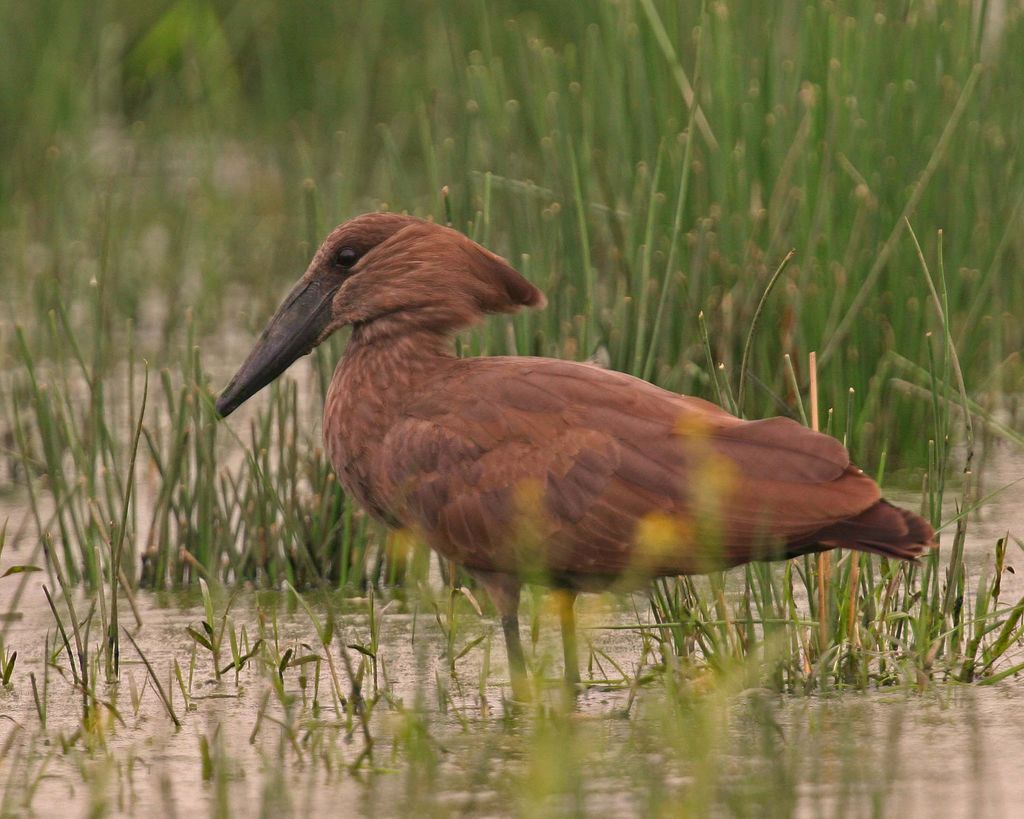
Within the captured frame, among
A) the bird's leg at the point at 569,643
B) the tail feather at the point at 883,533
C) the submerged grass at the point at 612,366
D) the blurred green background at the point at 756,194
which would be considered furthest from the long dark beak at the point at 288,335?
the tail feather at the point at 883,533

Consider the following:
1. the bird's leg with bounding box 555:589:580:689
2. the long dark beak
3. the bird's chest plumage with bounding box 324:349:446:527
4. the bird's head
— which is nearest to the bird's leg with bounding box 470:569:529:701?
the bird's leg with bounding box 555:589:580:689

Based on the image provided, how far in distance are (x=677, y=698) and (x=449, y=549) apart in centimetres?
84

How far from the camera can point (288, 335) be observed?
16.6 feet

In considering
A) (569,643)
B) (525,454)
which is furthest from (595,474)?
(569,643)

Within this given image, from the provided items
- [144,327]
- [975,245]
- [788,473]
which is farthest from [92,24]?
[788,473]

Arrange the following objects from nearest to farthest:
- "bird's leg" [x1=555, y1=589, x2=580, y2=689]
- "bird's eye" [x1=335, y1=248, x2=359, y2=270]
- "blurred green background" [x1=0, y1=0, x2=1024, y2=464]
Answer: "bird's leg" [x1=555, y1=589, x2=580, y2=689], "bird's eye" [x1=335, y1=248, x2=359, y2=270], "blurred green background" [x1=0, y1=0, x2=1024, y2=464]

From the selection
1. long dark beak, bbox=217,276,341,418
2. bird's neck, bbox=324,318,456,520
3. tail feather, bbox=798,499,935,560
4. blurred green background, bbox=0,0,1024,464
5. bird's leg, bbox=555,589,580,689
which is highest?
blurred green background, bbox=0,0,1024,464

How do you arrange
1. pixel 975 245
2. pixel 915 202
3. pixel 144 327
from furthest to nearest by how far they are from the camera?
pixel 144 327
pixel 975 245
pixel 915 202

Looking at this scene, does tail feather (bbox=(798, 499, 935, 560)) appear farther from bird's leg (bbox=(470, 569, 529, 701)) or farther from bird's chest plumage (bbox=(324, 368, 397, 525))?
bird's chest plumage (bbox=(324, 368, 397, 525))

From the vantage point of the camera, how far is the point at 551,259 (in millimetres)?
6137

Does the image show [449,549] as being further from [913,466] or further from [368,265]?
[913,466]

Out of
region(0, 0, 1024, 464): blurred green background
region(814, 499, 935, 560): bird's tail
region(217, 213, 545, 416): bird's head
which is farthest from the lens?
region(0, 0, 1024, 464): blurred green background

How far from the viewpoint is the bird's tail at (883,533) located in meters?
3.90

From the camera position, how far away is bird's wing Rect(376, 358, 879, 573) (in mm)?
4082
